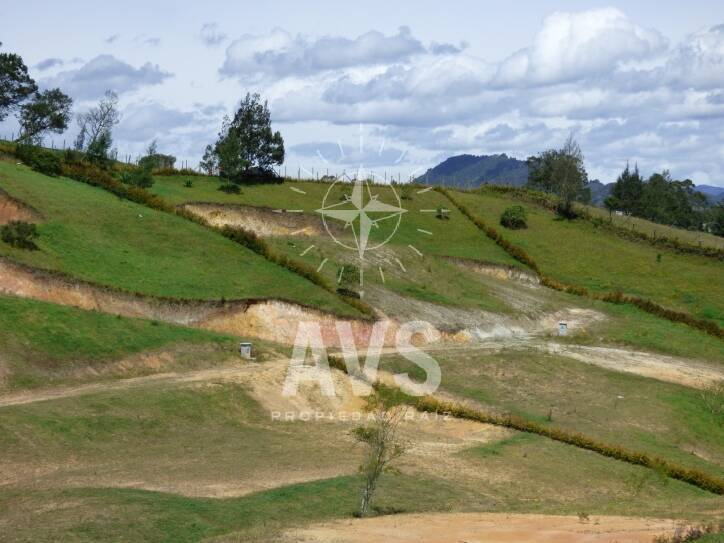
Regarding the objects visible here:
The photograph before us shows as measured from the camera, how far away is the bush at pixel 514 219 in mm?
93625

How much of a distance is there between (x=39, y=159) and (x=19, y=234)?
1932cm

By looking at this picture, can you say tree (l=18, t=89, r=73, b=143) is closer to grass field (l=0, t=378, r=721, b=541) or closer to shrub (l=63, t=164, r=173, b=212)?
shrub (l=63, t=164, r=173, b=212)

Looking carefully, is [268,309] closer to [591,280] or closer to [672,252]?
[591,280]

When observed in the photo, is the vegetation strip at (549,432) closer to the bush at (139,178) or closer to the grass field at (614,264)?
the bush at (139,178)

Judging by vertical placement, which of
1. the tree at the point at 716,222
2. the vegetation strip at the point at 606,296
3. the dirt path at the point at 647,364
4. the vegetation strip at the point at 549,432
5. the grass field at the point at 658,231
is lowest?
the vegetation strip at the point at 549,432

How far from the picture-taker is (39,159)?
72.5 metres

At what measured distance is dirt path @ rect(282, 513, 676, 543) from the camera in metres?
26.3

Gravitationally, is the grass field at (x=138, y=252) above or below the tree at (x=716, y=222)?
below

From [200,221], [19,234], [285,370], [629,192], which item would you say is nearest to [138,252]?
[19,234]

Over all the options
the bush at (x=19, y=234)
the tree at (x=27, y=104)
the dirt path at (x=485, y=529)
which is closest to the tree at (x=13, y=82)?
the tree at (x=27, y=104)

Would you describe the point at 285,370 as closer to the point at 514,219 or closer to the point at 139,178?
the point at 139,178

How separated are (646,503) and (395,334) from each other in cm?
2606

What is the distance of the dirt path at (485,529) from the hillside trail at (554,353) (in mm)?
17832

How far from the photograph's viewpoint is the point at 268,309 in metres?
57.5
